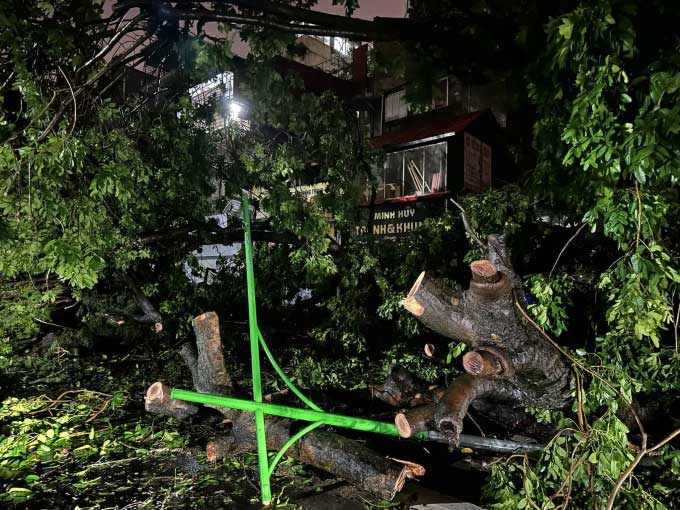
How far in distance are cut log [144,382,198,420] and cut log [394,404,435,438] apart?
2091mm

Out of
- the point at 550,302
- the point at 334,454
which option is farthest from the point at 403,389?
the point at 550,302

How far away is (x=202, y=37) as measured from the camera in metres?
4.89

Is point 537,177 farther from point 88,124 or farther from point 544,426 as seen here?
point 88,124

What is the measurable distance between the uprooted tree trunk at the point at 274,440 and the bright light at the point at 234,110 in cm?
457

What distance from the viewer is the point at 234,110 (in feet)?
26.5

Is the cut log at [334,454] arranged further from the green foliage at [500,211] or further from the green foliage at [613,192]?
the green foliage at [500,211]

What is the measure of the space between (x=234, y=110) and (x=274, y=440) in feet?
20.3

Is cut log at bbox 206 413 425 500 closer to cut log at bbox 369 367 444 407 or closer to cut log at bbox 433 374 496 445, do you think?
cut log at bbox 433 374 496 445

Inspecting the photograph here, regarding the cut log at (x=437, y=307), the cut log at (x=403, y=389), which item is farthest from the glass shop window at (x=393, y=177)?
the cut log at (x=437, y=307)

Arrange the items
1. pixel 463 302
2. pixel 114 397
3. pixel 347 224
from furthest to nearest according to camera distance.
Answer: pixel 347 224
pixel 114 397
pixel 463 302

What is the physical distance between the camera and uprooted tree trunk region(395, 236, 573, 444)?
269 cm

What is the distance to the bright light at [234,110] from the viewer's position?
7.73 meters

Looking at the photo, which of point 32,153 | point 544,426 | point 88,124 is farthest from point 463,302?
point 88,124

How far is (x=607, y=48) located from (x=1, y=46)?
505 centimetres
